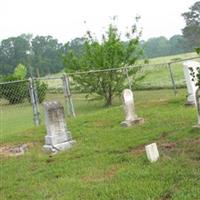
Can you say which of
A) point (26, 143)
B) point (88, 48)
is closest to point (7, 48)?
point (88, 48)

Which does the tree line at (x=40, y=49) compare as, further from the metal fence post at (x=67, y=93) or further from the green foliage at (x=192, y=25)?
the metal fence post at (x=67, y=93)

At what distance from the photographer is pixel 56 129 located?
9141 mm

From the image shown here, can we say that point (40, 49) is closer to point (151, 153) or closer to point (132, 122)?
point (132, 122)

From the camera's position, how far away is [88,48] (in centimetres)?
2095

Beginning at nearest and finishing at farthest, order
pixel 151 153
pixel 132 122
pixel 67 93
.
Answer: pixel 151 153 → pixel 132 122 → pixel 67 93

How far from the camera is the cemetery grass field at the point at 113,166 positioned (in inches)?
206

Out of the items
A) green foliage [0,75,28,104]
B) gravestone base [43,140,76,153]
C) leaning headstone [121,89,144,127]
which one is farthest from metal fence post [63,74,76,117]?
green foliage [0,75,28,104]

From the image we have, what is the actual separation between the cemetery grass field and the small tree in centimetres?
936

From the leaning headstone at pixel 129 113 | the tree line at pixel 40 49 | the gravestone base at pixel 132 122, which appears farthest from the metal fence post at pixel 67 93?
the tree line at pixel 40 49

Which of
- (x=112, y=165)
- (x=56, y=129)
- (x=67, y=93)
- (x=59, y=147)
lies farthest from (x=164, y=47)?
(x=112, y=165)

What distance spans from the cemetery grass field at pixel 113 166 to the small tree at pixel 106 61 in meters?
9.36

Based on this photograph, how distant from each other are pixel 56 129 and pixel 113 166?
2.83 m

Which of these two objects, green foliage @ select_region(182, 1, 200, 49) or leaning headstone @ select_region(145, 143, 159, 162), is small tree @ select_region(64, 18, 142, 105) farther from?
green foliage @ select_region(182, 1, 200, 49)

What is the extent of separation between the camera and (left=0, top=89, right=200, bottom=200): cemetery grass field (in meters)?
5.23
